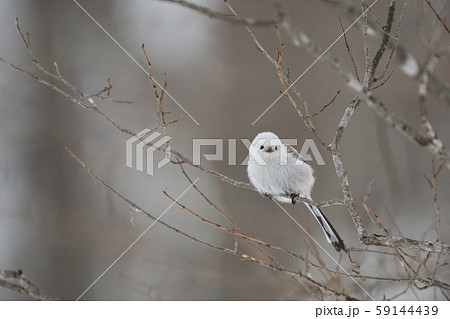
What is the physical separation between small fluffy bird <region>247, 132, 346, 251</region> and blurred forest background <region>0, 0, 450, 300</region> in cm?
38

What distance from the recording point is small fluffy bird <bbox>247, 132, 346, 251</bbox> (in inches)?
71.6

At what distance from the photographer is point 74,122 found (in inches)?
115

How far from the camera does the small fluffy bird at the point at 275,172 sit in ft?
5.97

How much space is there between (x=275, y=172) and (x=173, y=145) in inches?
40.5

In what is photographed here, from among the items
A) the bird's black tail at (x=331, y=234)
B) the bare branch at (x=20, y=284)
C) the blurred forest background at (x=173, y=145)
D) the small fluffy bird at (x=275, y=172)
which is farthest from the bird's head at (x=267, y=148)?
the bare branch at (x=20, y=284)

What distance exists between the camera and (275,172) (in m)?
1.85

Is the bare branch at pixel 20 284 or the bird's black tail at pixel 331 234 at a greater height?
the bird's black tail at pixel 331 234

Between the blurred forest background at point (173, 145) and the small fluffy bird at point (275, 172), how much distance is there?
0.38m

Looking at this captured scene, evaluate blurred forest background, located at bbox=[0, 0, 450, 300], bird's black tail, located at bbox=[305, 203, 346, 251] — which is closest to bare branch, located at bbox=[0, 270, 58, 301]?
bird's black tail, located at bbox=[305, 203, 346, 251]

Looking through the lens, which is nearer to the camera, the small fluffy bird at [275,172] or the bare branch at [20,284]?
the bare branch at [20,284]

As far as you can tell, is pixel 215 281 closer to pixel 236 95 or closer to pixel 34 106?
pixel 236 95

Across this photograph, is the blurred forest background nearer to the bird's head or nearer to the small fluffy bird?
the small fluffy bird

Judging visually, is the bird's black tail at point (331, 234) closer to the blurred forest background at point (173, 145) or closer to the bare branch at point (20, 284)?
the blurred forest background at point (173, 145)

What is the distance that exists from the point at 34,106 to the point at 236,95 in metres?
1.35
